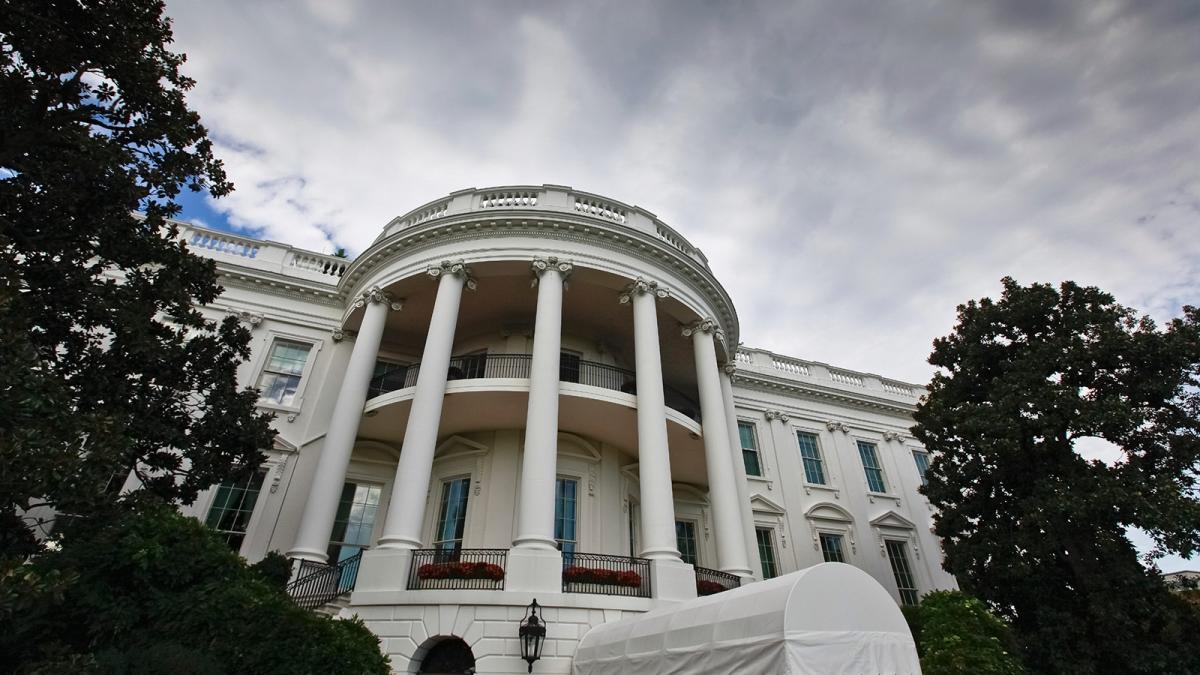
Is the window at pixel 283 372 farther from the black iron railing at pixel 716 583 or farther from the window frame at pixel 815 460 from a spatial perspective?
the window frame at pixel 815 460

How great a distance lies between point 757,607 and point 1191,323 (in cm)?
1248

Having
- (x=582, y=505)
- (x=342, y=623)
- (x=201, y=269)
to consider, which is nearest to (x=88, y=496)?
(x=342, y=623)

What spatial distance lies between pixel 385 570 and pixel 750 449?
13.3m

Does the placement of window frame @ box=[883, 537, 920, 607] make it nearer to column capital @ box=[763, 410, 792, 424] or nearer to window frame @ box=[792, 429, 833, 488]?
window frame @ box=[792, 429, 833, 488]

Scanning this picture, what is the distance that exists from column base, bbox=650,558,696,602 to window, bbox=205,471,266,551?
30.1 ft

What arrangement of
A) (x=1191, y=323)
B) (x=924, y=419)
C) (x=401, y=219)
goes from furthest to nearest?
(x=401, y=219) < (x=924, y=419) < (x=1191, y=323)

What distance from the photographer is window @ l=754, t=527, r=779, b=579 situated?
1691 centimetres

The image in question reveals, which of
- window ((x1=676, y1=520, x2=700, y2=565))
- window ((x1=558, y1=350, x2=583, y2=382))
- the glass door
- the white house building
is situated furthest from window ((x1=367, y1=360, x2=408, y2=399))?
window ((x1=676, y1=520, x2=700, y2=565))

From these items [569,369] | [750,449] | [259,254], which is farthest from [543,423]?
[259,254]

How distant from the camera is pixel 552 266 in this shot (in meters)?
12.7

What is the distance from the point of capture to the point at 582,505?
13094 millimetres

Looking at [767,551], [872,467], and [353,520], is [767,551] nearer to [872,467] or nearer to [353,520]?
[872,467]

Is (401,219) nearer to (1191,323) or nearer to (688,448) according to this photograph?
(688,448)

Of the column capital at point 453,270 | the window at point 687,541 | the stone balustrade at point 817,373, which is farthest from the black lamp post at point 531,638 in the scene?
the stone balustrade at point 817,373
